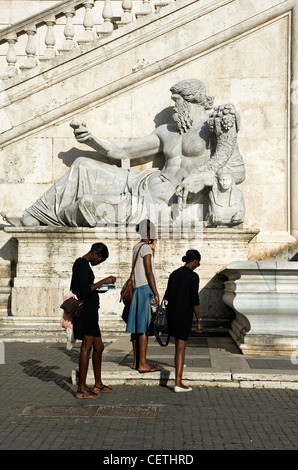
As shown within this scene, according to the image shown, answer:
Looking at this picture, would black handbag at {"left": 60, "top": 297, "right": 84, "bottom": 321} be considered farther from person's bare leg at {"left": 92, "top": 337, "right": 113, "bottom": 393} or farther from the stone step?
the stone step

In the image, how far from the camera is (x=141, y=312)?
6500 mm

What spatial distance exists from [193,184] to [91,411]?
223 inches

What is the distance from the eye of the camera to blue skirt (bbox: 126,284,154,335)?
21.3ft

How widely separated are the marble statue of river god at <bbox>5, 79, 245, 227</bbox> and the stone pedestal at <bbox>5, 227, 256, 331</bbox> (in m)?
0.31

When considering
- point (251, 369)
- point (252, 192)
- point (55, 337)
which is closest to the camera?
point (251, 369)

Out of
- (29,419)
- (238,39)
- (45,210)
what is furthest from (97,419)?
(238,39)

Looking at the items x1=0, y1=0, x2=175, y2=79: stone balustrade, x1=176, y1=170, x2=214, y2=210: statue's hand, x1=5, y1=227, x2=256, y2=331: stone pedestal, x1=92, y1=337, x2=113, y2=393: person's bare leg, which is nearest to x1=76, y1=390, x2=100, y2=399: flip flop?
x1=92, y1=337, x2=113, y2=393: person's bare leg

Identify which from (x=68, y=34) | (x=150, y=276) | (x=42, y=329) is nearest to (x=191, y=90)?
(x=68, y=34)

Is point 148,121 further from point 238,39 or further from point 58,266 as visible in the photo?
point 58,266

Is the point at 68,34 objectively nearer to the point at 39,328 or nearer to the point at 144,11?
the point at 144,11

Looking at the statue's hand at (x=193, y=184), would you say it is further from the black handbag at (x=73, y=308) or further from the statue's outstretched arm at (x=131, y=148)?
the black handbag at (x=73, y=308)

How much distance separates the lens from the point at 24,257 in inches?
407

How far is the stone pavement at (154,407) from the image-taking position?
4.42 meters

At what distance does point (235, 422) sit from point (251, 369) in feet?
5.23
